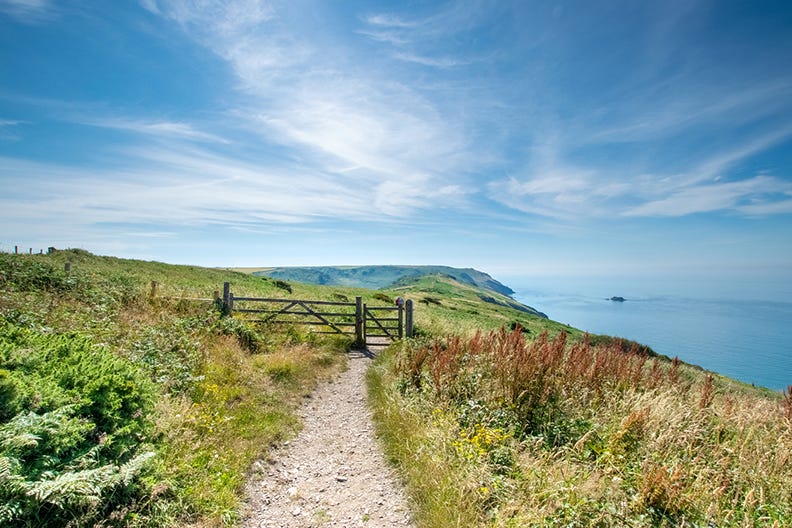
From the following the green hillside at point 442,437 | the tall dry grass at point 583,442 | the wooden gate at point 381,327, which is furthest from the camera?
the wooden gate at point 381,327

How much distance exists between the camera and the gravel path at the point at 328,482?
5039 millimetres

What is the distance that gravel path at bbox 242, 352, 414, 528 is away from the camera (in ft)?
16.5

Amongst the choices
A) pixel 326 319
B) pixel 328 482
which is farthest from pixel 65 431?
Answer: pixel 326 319

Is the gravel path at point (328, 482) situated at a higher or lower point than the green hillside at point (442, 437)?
lower

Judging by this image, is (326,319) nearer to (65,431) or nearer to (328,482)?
(328,482)

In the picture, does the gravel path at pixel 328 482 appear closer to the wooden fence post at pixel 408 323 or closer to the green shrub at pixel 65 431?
the green shrub at pixel 65 431

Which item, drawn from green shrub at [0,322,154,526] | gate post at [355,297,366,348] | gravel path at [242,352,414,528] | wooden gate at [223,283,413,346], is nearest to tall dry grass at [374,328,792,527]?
gravel path at [242,352,414,528]

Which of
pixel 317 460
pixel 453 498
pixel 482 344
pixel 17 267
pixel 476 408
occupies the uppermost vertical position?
pixel 17 267

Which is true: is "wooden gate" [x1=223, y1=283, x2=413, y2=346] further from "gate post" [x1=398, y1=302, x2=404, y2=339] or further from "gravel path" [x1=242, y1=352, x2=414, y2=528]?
"gravel path" [x1=242, y1=352, x2=414, y2=528]

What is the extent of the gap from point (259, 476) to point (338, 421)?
2925 mm

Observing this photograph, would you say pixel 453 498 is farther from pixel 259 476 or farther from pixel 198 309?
pixel 198 309

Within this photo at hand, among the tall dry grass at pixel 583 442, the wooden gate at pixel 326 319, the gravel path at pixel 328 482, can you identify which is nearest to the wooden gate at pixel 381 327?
the wooden gate at pixel 326 319

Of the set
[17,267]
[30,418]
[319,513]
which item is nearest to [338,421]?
[319,513]

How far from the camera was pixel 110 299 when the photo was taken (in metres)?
14.1
